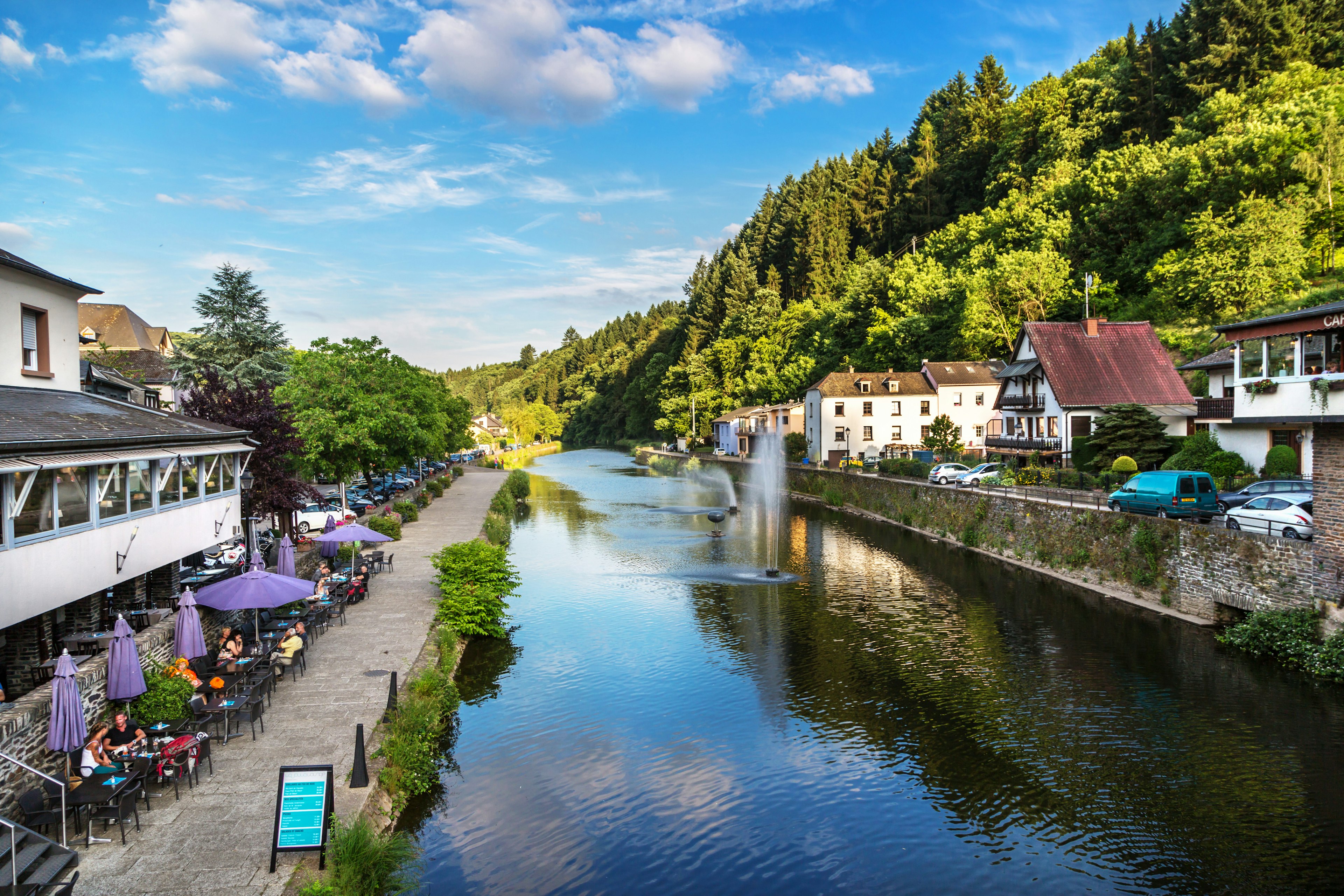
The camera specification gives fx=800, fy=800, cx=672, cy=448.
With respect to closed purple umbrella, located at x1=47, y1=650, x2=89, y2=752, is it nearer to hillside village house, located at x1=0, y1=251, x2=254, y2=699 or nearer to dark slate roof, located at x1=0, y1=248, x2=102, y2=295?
hillside village house, located at x1=0, y1=251, x2=254, y2=699

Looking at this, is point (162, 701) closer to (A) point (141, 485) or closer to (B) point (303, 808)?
(B) point (303, 808)

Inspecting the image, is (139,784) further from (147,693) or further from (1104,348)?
(1104,348)

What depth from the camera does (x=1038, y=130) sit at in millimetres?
83062

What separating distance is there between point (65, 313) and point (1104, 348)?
5003 cm

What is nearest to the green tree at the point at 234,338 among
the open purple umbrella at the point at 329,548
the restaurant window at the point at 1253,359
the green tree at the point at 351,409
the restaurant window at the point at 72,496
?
the green tree at the point at 351,409

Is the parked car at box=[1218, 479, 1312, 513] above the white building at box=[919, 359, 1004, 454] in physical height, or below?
below

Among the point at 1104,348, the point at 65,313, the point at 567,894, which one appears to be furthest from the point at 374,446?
the point at 1104,348

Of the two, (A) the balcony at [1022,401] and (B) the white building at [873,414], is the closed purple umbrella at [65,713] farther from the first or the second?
(B) the white building at [873,414]

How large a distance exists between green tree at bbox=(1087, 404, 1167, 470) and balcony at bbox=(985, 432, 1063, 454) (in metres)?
6.74

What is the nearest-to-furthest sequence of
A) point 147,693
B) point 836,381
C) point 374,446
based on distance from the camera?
1. point 147,693
2. point 374,446
3. point 836,381

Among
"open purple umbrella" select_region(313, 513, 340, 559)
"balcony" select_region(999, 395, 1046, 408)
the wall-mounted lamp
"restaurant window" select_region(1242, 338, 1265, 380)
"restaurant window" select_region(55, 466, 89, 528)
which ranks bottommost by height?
"open purple umbrella" select_region(313, 513, 340, 559)

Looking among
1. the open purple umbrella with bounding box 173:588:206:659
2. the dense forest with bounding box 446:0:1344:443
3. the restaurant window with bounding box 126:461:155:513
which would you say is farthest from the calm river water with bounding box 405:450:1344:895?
the dense forest with bounding box 446:0:1344:443

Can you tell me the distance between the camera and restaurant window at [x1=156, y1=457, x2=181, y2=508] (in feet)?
61.2

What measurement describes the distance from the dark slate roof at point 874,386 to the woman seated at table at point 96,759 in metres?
62.6
